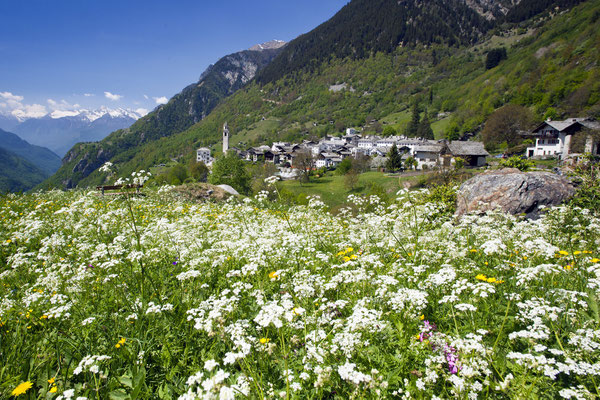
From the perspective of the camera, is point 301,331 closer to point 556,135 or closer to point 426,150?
point 556,135

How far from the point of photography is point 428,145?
10800 centimetres

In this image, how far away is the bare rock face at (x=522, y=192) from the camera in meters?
11.6

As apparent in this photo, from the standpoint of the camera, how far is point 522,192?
39.2 ft

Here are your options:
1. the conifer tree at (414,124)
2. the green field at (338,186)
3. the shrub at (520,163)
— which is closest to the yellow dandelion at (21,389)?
the shrub at (520,163)

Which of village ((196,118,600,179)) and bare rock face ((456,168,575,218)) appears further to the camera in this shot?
village ((196,118,600,179))

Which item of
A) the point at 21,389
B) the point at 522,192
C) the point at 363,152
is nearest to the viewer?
the point at 21,389

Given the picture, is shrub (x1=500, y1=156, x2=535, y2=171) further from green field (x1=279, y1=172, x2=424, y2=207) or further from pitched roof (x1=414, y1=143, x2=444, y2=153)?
pitched roof (x1=414, y1=143, x2=444, y2=153)

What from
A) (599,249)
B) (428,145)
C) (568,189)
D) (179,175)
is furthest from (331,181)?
(599,249)

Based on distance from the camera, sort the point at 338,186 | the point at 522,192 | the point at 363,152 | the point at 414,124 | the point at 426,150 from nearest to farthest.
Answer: the point at 522,192 < the point at 338,186 < the point at 426,150 < the point at 363,152 < the point at 414,124

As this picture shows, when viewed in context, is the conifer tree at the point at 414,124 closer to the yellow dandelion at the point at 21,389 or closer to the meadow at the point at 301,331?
the meadow at the point at 301,331

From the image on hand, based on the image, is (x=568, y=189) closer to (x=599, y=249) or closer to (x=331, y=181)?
(x=599, y=249)

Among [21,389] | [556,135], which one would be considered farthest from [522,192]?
[556,135]

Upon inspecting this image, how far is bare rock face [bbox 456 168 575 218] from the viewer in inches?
457

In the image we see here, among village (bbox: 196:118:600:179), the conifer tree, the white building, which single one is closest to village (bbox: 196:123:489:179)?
village (bbox: 196:118:600:179)
